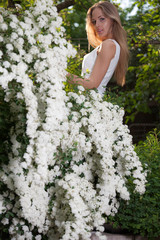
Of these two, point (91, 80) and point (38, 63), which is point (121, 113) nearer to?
point (91, 80)

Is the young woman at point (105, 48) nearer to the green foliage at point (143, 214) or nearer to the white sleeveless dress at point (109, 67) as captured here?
the white sleeveless dress at point (109, 67)

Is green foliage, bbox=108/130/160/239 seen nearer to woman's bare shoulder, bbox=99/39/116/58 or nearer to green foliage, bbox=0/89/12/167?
green foliage, bbox=0/89/12/167

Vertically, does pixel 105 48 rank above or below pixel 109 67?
above

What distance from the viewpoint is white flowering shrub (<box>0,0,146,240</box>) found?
6.48 ft

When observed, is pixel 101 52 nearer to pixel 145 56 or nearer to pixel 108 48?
pixel 108 48

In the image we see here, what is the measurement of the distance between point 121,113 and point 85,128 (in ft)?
1.79

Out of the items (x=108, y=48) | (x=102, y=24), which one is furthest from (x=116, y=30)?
(x=108, y=48)

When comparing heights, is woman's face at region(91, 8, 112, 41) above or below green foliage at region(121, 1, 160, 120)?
below

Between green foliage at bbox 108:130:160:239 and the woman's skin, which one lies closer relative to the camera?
green foliage at bbox 108:130:160:239

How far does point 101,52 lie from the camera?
3.07 m

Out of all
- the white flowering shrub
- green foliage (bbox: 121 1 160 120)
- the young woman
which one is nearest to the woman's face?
the young woman

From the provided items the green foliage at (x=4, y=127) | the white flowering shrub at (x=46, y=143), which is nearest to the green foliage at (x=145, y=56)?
the white flowering shrub at (x=46, y=143)

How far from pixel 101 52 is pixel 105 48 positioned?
57 millimetres

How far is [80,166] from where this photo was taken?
7.78ft
